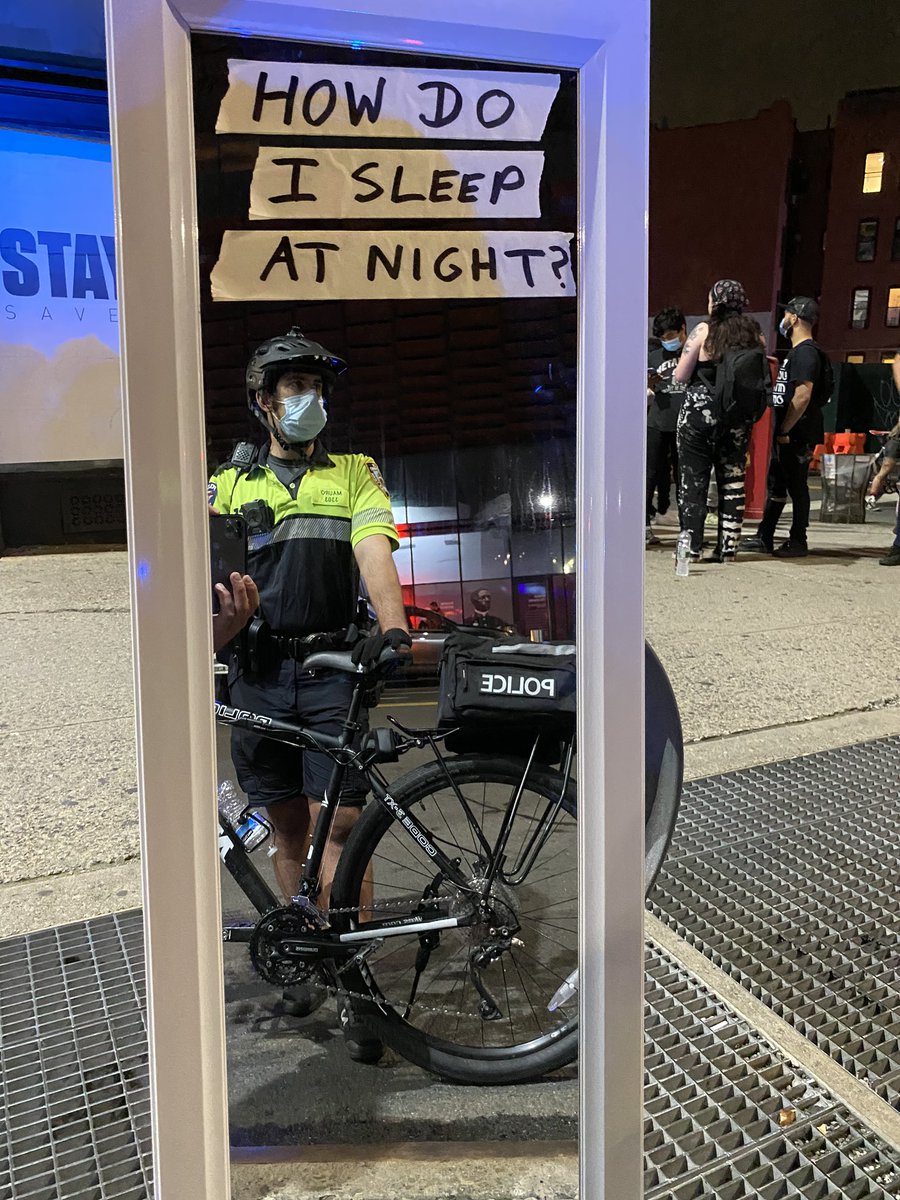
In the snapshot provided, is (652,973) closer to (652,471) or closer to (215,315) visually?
(215,315)

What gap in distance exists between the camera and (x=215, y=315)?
4.45 ft

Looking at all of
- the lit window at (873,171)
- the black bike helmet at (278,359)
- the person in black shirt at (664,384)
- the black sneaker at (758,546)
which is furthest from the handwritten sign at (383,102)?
the lit window at (873,171)

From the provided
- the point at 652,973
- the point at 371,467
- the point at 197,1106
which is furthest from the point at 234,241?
the point at 652,973

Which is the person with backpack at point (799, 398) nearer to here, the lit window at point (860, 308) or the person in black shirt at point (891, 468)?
the person in black shirt at point (891, 468)

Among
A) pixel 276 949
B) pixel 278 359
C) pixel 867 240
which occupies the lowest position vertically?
pixel 276 949

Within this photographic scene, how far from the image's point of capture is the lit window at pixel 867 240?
29391 millimetres

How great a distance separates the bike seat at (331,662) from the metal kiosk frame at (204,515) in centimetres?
30

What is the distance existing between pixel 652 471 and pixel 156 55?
813 centimetres

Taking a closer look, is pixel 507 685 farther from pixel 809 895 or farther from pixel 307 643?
pixel 809 895

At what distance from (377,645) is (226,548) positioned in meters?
0.30

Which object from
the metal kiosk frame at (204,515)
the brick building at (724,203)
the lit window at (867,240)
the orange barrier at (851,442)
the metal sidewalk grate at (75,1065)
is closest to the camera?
the metal kiosk frame at (204,515)

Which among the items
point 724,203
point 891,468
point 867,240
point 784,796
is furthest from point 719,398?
point 867,240

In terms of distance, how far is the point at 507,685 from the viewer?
5.33 ft

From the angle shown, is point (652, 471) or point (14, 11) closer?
point (14, 11)
